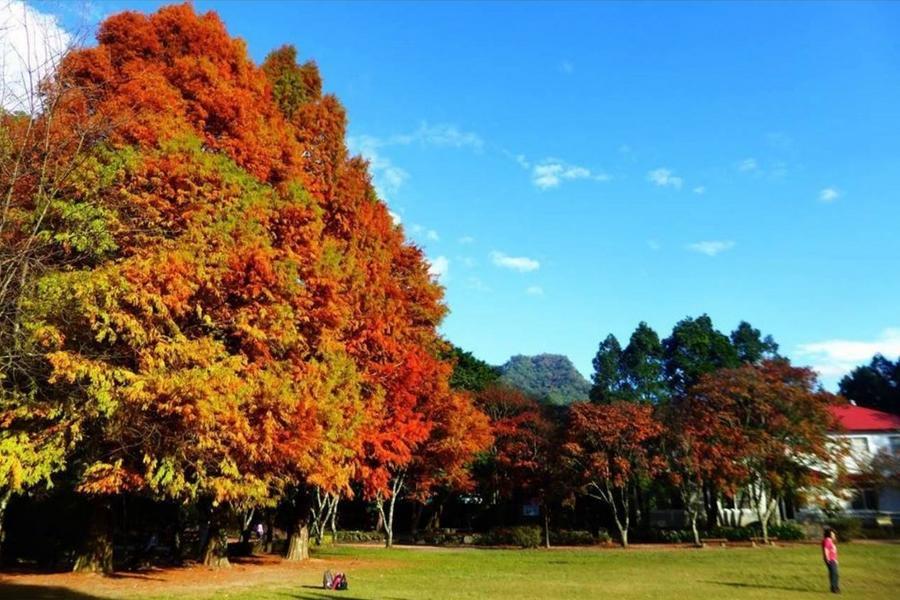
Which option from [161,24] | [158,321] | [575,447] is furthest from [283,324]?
[575,447]

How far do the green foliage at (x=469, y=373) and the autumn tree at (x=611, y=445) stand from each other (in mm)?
14126

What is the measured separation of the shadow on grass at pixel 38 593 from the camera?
13.5 meters

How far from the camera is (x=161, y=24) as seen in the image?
67.6ft

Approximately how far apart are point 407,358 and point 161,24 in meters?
14.8

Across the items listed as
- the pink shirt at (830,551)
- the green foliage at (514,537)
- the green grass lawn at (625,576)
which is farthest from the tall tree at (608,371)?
the pink shirt at (830,551)

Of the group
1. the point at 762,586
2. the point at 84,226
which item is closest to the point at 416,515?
the point at 762,586

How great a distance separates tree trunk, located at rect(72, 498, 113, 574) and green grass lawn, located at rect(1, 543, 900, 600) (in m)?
3.57

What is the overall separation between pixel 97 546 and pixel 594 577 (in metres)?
14.7

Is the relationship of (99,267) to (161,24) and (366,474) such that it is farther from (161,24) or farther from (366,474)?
(366,474)

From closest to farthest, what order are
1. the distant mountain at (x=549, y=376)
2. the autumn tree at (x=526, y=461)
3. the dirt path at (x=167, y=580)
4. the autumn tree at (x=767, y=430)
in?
the dirt path at (x=167, y=580) → the autumn tree at (x=767, y=430) → the autumn tree at (x=526, y=461) → the distant mountain at (x=549, y=376)

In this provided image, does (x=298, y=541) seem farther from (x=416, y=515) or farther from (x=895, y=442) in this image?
(x=895, y=442)

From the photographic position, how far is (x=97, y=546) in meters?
18.6

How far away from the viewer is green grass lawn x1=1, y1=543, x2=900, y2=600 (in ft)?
47.4

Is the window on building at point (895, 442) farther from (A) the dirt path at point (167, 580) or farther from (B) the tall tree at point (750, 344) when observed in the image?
(A) the dirt path at point (167, 580)
